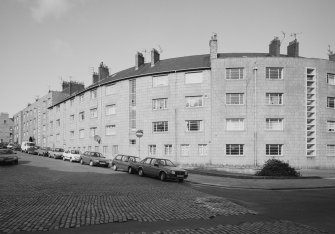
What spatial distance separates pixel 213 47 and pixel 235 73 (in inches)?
160

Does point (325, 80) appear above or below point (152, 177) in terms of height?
above

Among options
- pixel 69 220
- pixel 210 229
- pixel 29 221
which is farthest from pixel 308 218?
pixel 29 221

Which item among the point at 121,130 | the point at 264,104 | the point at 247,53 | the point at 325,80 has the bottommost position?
the point at 121,130

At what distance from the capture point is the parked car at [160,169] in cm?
1760

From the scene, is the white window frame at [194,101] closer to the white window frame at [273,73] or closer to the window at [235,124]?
the window at [235,124]

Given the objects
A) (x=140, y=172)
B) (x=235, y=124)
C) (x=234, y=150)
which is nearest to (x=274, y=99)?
(x=235, y=124)

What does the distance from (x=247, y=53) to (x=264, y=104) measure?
12889 millimetres

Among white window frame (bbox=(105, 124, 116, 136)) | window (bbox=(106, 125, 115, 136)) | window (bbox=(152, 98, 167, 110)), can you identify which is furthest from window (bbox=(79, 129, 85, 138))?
window (bbox=(152, 98, 167, 110))

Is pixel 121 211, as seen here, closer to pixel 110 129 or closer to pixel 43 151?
pixel 110 129

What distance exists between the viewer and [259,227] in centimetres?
752

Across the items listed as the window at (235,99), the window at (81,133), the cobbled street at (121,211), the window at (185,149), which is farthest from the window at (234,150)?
the window at (81,133)

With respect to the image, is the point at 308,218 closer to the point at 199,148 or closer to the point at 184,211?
the point at 184,211

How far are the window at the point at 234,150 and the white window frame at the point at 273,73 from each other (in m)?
8.47

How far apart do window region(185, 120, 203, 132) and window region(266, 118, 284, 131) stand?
7.43 m
